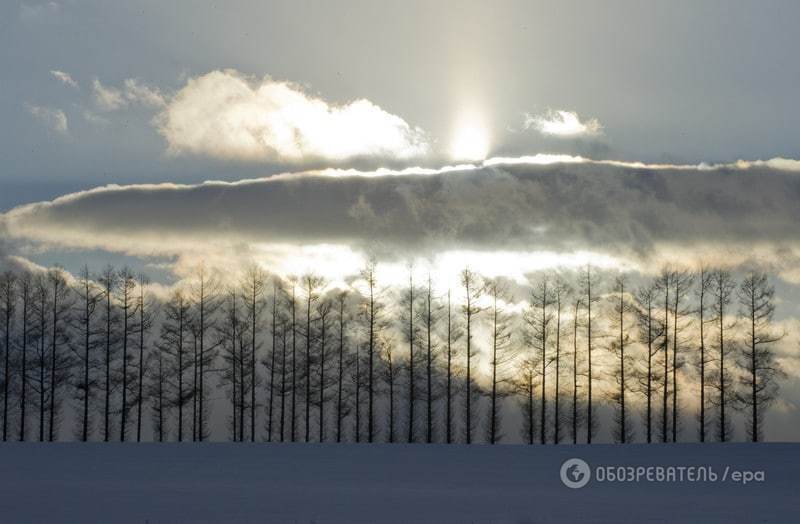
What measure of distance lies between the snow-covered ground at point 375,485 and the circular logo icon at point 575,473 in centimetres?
32

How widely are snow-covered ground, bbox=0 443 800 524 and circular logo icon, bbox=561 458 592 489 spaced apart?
32 centimetres

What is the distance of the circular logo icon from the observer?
3041 centimetres

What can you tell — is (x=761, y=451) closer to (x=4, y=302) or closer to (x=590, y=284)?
(x=590, y=284)

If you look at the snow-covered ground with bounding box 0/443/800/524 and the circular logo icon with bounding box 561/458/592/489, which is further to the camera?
the circular logo icon with bounding box 561/458/592/489

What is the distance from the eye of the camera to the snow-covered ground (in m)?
22.7

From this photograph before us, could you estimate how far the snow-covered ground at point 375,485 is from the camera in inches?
894

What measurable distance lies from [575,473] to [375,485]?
7269 mm

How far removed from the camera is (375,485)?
1166 inches

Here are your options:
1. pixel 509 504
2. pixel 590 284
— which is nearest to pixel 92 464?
pixel 509 504

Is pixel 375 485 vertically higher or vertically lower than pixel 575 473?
higher

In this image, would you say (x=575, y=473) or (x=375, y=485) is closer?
(x=375, y=485)

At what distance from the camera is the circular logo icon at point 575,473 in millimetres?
30414

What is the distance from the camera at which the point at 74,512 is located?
22438mm

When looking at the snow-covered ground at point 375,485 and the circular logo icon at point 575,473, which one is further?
the circular logo icon at point 575,473
